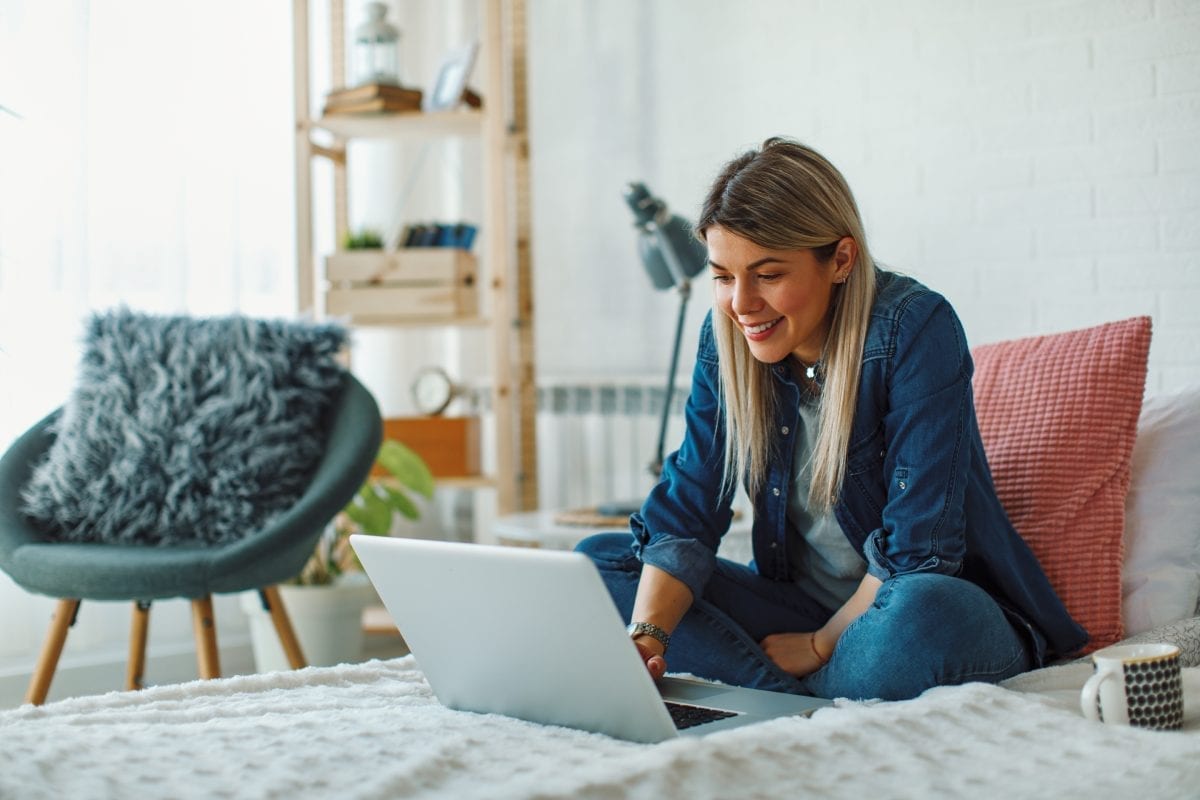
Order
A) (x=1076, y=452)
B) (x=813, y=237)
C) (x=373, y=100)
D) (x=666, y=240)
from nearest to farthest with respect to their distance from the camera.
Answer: (x=813, y=237), (x=1076, y=452), (x=666, y=240), (x=373, y=100)

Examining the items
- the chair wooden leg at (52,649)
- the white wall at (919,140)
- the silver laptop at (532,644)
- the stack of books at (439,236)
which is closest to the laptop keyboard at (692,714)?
the silver laptop at (532,644)

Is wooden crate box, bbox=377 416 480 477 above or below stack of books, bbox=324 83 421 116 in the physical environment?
below

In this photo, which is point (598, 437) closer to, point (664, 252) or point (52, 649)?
point (664, 252)

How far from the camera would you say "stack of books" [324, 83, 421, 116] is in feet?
10.1

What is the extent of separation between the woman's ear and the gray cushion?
1.29m

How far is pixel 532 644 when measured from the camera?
1212 mm

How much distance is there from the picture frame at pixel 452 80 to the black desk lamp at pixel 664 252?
0.79 metres

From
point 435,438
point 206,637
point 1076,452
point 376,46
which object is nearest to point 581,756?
point 1076,452

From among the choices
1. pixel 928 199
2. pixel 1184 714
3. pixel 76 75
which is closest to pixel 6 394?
pixel 76 75

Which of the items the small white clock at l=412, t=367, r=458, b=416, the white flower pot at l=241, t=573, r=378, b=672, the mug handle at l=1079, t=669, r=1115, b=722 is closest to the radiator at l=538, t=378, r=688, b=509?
the small white clock at l=412, t=367, r=458, b=416

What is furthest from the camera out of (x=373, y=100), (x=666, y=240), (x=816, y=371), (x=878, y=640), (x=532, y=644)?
(x=373, y=100)

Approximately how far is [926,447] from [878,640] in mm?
231

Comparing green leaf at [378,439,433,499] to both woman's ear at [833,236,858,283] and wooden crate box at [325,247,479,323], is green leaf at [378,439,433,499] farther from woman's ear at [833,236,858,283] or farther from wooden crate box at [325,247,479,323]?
woman's ear at [833,236,858,283]

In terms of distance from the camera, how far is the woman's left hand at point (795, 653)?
158cm
